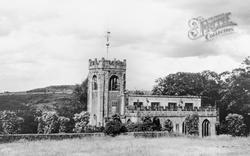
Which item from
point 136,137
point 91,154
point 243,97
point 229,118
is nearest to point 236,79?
point 243,97

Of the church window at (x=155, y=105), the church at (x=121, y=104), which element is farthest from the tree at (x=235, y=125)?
the church window at (x=155, y=105)

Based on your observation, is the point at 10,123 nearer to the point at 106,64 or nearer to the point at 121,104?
the point at 106,64

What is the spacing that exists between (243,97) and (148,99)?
1756 cm

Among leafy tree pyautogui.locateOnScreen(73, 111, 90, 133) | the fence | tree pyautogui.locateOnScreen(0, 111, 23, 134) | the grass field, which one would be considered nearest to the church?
leafy tree pyautogui.locateOnScreen(73, 111, 90, 133)

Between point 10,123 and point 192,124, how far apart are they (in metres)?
35.7

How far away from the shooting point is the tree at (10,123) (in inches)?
3024

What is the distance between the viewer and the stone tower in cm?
6131

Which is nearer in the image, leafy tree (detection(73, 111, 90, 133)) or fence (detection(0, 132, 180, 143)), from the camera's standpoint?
fence (detection(0, 132, 180, 143))

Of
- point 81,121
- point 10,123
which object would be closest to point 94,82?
point 81,121

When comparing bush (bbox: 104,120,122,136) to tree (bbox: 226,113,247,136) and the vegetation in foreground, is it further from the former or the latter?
tree (bbox: 226,113,247,136)

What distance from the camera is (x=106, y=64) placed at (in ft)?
204

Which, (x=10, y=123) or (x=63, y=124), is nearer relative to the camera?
(x=63, y=124)

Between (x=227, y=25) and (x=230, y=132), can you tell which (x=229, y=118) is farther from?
(x=227, y=25)

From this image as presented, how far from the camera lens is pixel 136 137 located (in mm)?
42875
